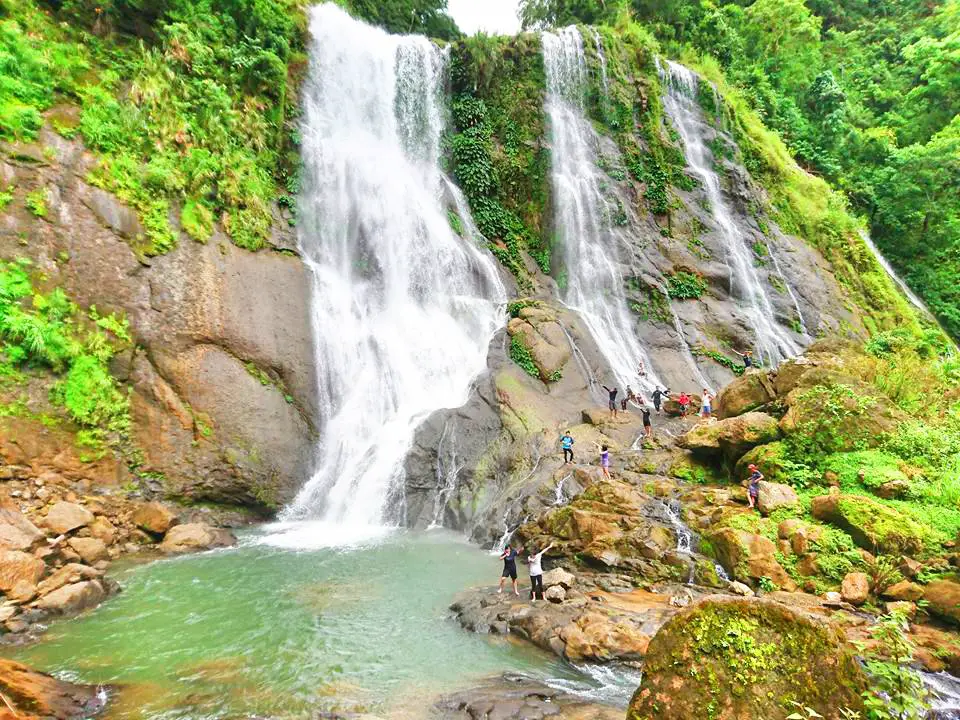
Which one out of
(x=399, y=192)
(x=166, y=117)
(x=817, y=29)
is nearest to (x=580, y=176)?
(x=399, y=192)

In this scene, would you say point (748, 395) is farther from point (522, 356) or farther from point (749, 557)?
point (522, 356)

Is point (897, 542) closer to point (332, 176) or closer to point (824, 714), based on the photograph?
point (824, 714)

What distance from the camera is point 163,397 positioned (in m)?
14.5

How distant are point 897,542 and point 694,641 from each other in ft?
20.7

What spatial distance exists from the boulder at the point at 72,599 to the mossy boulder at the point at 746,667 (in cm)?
930

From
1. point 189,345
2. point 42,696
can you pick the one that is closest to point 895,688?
point 42,696

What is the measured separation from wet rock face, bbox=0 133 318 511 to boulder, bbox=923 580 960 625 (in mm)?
14298

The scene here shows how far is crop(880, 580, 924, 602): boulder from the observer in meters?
7.49

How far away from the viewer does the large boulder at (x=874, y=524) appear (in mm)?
8116

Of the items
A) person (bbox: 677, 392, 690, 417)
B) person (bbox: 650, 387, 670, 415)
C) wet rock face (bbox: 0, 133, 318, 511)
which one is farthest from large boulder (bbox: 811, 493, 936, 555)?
wet rock face (bbox: 0, 133, 318, 511)

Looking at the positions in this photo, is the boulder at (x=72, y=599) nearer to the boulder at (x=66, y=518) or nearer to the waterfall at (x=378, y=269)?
the boulder at (x=66, y=518)

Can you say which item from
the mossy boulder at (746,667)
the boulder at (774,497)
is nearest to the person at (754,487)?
the boulder at (774,497)

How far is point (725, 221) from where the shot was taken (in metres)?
26.7

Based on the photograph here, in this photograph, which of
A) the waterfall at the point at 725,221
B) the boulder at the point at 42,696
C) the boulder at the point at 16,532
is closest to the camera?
the boulder at the point at 42,696
